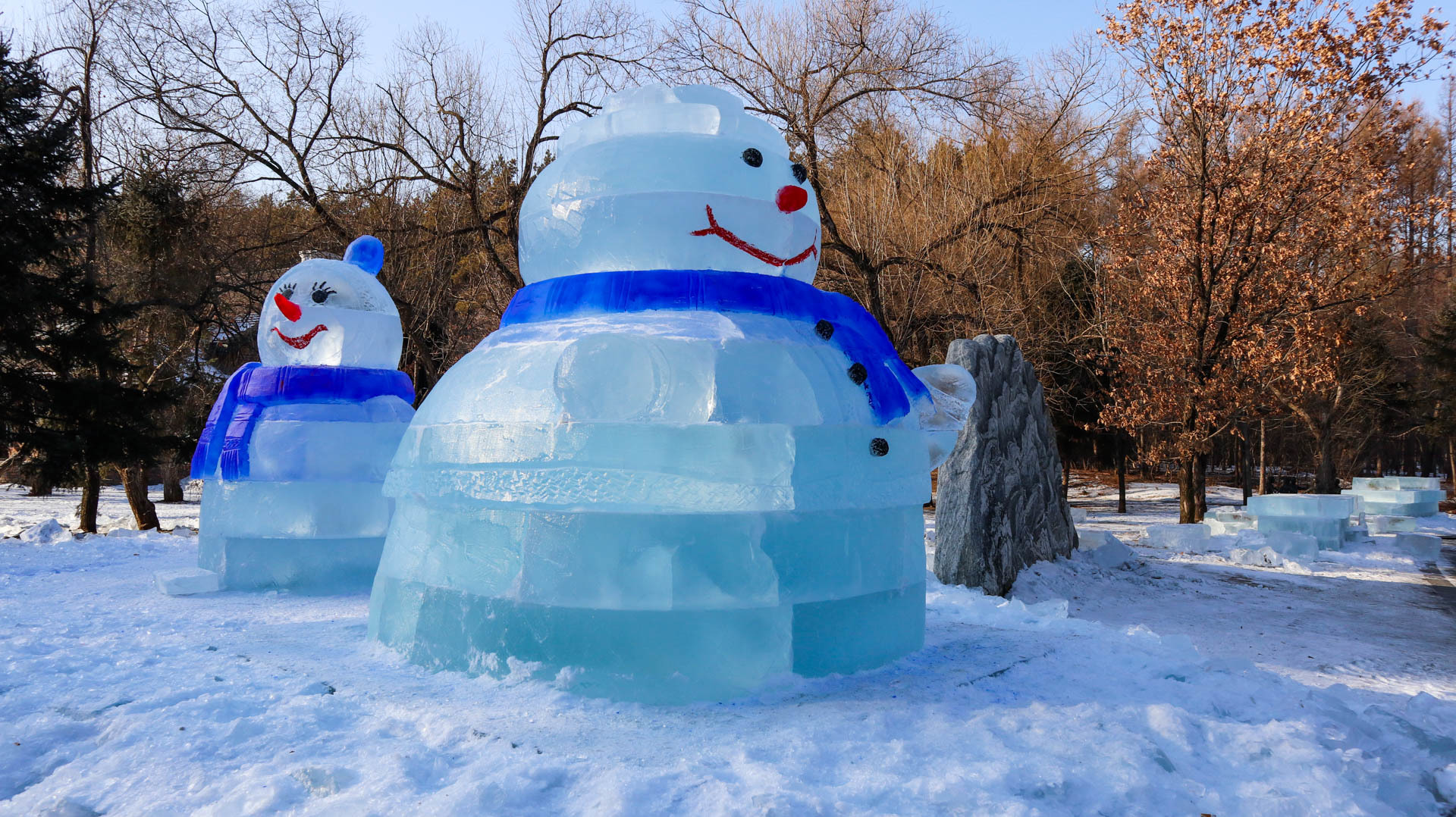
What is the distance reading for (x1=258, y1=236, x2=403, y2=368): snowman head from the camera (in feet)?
20.4

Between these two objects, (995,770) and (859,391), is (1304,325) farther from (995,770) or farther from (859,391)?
(995,770)

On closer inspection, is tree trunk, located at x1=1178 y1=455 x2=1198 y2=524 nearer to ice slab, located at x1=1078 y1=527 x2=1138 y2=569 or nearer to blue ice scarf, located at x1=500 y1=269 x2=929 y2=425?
ice slab, located at x1=1078 y1=527 x2=1138 y2=569

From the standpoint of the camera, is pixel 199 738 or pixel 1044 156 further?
pixel 1044 156

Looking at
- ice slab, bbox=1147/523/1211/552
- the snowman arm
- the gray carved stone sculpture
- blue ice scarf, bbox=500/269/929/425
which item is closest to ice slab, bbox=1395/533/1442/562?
ice slab, bbox=1147/523/1211/552

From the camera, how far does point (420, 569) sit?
3.67m

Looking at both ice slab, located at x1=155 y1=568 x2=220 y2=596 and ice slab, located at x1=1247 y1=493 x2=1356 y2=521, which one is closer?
ice slab, located at x1=155 y1=568 x2=220 y2=596

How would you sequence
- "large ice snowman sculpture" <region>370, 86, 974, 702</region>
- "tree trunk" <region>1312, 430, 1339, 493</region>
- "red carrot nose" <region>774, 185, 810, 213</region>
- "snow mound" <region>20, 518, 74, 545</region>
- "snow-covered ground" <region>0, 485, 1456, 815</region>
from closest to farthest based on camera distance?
"snow-covered ground" <region>0, 485, 1456, 815</region> < "large ice snowman sculpture" <region>370, 86, 974, 702</region> < "red carrot nose" <region>774, 185, 810, 213</region> < "snow mound" <region>20, 518, 74, 545</region> < "tree trunk" <region>1312, 430, 1339, 493</region>

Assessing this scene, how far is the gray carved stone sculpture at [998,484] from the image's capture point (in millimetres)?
8000

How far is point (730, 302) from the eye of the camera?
375 centimetres

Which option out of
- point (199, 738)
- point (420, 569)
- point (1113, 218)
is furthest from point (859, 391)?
point (1113, 218)

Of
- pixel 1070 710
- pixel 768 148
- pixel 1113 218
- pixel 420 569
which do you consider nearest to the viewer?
pixel 1070 710

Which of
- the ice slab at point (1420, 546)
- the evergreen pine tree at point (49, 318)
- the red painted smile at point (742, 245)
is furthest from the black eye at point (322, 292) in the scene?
the ice slab at point (1420, 546)

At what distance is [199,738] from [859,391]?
273cm

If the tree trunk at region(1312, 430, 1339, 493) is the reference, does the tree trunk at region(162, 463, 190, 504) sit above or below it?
below
